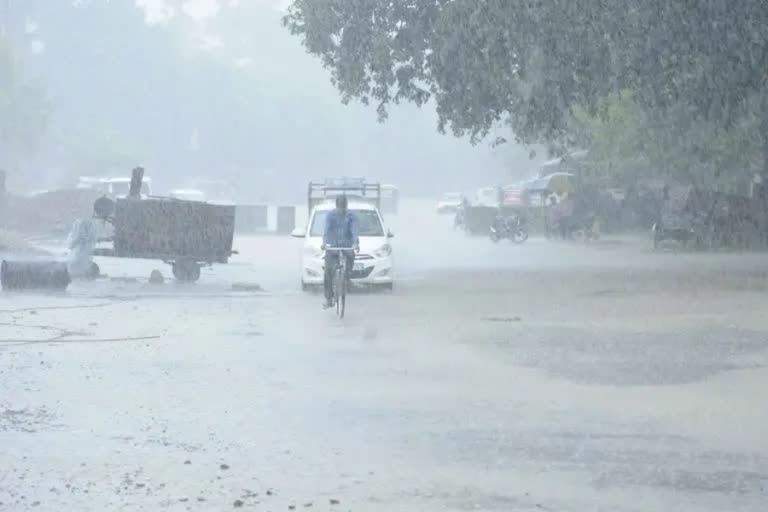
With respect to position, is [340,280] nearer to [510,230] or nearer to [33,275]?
[33,275]

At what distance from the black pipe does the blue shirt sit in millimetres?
6188

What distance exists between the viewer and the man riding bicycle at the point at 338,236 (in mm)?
25297

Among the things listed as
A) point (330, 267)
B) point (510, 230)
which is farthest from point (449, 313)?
point (510, 230)

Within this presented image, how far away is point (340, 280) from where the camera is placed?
24.7 meters

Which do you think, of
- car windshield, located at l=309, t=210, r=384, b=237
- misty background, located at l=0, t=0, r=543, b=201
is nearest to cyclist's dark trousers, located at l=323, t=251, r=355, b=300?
car windshield, located at l=309, t=210, r=384, b=237

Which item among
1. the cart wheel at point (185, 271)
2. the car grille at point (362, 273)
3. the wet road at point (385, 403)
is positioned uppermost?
the car grille at point (362, 273)

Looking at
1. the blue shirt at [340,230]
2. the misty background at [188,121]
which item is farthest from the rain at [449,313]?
the misty background at [188,121]

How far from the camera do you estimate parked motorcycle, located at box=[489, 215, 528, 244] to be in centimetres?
6231

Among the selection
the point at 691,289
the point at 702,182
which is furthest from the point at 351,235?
the point at 702,182

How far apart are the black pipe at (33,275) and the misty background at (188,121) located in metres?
74.2

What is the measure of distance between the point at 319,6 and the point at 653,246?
19439 millimetres

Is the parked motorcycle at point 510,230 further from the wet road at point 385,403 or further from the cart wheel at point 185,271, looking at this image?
the wet road at point 385,403

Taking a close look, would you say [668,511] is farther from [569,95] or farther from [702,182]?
[702,182]

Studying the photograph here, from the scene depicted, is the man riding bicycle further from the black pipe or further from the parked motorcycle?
the parked motorcycle
